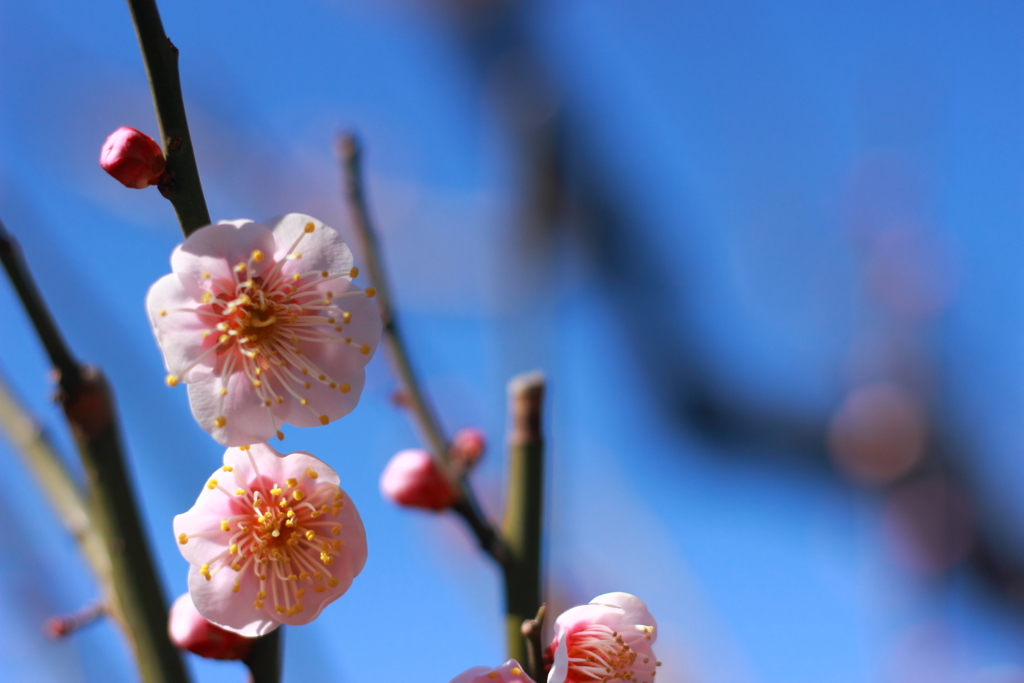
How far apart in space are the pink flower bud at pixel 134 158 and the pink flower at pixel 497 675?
555mm

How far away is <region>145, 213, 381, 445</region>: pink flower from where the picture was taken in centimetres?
81

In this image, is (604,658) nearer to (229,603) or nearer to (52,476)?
(229,603)

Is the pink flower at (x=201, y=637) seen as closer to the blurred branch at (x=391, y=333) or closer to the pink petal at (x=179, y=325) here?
the pink petal at (x=179, y=325)

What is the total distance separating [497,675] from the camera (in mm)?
651

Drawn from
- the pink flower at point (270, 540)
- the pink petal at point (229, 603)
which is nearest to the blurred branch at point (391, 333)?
the pink flower at point (270, 540)

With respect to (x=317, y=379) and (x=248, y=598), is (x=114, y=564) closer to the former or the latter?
(x=248, y=598)

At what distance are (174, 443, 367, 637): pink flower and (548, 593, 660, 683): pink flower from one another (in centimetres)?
26

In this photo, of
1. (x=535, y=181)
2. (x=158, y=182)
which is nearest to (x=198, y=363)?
(x=158, y=182)

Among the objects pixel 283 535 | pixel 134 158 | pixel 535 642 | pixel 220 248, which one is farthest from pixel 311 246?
pixel 535 642

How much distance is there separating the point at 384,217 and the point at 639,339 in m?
1.32

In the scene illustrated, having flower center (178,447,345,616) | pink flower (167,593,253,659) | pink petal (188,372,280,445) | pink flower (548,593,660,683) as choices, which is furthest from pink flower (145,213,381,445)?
pink flower (548,593,660,683)

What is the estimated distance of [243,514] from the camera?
0.93m

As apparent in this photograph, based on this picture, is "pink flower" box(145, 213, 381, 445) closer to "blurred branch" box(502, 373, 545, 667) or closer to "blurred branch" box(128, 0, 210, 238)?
"blurred branch" box(128, 0, 210, 238)

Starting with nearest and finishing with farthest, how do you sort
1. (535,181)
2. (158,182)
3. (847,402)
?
(158,182) → (535,181) → (847,402)
